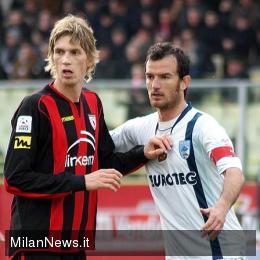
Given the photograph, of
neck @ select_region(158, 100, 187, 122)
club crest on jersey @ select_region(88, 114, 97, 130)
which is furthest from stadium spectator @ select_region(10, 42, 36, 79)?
neck @ select_region(158, 100, 187, 122)


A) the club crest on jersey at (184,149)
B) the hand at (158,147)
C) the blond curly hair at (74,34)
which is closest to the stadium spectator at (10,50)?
the blond curly hair at (74,34)

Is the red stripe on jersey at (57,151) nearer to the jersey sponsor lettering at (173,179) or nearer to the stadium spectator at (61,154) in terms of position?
the stadium spectator at (61,154)

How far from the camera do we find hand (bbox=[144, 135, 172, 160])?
6.04 meters

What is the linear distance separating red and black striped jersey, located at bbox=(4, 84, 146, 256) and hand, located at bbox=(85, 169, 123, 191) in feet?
0.15

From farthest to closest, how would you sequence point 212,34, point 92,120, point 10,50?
point 10,50, point 212,34, point 92,120

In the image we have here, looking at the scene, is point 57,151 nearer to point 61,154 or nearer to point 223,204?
point 61,154

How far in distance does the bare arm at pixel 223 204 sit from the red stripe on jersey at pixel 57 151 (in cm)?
92

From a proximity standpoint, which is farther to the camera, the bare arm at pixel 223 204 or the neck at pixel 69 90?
the neck at pixel 69 90

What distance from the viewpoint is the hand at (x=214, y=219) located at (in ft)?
17.8

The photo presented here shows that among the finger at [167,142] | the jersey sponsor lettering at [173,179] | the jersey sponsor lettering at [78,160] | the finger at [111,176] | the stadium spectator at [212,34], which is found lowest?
the finger at [111,176]

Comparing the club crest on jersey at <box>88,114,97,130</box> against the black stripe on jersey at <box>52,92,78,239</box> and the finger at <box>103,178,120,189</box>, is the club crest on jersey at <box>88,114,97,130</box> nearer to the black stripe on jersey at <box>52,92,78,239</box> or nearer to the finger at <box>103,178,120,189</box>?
the black stripe on jersey at <box>52,92,78,239</box>

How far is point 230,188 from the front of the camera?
557 cm

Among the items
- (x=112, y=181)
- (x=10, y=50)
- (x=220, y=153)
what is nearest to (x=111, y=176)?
(x=112, y=181)

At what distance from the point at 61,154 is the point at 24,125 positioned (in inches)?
11.4
